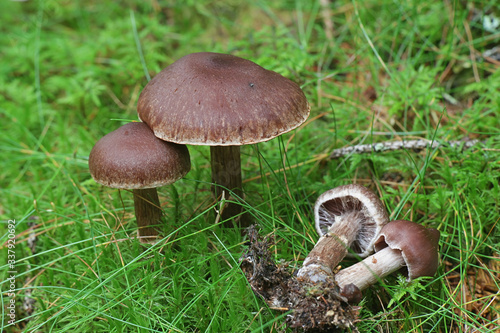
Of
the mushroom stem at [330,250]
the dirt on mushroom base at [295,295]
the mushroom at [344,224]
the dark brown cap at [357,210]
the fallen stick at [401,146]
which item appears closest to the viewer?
the dirt on mushroom base at [295,295]

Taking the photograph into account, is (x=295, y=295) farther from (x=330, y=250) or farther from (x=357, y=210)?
(x=357, y=210)

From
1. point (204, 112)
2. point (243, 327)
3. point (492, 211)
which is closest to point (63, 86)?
point (204, 112)

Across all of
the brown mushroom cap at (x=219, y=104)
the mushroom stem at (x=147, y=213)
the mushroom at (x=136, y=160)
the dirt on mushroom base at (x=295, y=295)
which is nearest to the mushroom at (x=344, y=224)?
the dirt on mushroom base at (x=295, y=295)

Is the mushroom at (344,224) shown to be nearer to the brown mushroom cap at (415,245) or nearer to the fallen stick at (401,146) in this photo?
the brown mushroom cap at (415,245)

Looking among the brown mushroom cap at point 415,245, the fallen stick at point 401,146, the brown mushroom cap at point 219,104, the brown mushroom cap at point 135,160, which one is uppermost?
the brown mushroom cap at point 219,104

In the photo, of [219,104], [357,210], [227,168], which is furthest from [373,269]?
[219,104]

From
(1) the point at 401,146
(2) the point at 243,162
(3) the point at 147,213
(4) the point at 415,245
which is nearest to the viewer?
(4) the point at 415,245

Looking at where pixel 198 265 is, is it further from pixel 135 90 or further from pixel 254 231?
pixel 135 90

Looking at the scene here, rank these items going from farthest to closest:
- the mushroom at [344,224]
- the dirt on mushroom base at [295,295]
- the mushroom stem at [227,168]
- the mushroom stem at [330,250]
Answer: the mushroom stem at [227,168], the mushroom at [344,224], the mushroom stem at [330,250], the dirt on mushroom base at [295,295]
